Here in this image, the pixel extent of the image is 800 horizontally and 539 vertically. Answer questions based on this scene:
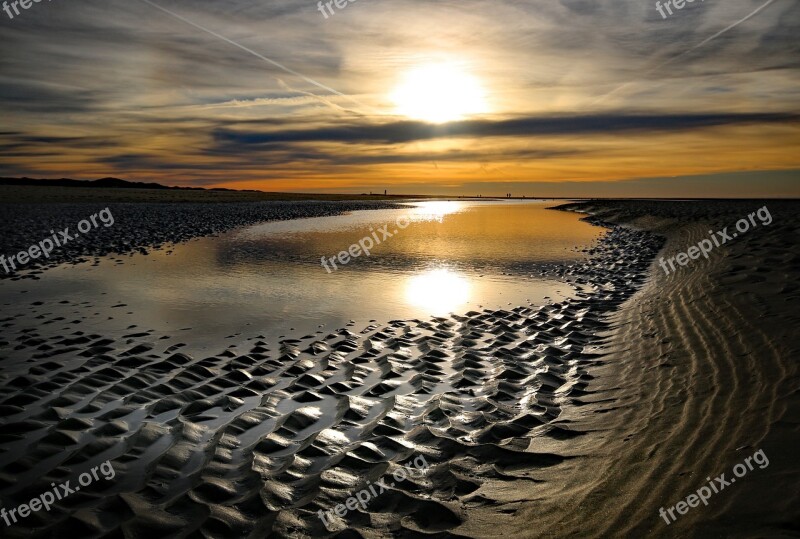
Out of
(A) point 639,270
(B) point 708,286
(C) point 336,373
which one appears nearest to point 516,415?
(C) point 336,373

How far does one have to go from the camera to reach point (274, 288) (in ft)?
57.5

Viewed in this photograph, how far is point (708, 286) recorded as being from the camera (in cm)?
1475
